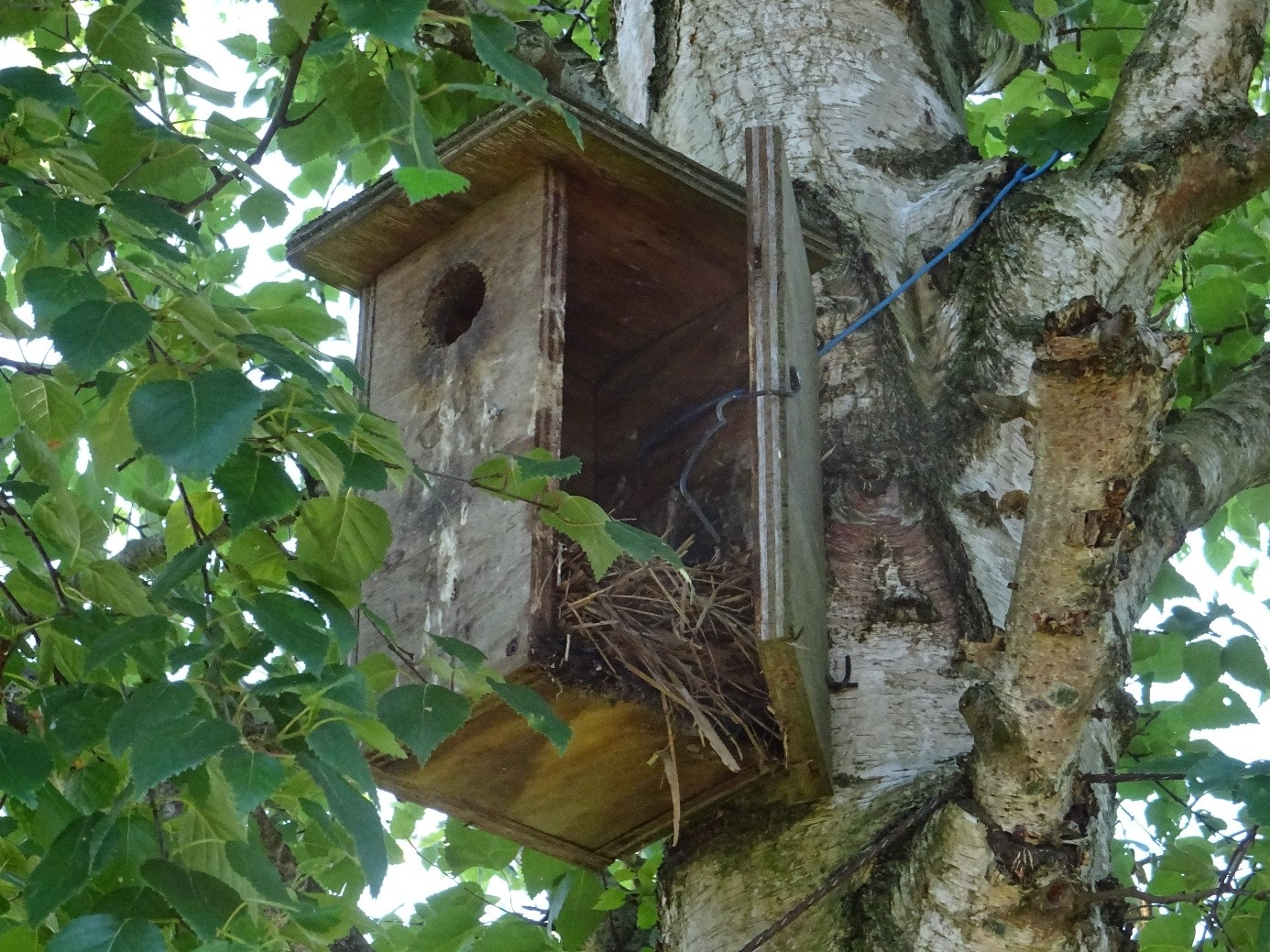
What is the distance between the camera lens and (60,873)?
160cm

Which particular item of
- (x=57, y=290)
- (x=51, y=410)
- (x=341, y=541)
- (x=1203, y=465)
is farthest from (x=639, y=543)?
(x=1203, y=465)

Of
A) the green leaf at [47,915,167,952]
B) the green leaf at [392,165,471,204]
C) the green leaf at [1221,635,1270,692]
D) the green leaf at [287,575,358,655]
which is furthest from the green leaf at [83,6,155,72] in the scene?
the green leaf at [1221,635,1270,692]

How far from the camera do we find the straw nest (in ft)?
6.86

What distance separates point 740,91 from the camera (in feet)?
10.00

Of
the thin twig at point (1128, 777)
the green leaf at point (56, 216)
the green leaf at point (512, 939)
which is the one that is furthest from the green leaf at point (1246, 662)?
the green leaf at point (56, 216)

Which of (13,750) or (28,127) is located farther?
(28,127)

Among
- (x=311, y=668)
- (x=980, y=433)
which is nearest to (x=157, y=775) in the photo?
(x=311, y=668)

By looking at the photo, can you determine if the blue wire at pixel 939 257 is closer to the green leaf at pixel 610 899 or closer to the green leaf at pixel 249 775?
the green leaf at pixel 610 899

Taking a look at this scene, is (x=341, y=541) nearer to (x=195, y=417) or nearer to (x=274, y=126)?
(x=195, y=417)

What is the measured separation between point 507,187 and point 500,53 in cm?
69

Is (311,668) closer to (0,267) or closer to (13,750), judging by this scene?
(13,750)

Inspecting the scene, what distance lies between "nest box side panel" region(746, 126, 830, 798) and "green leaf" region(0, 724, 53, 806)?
800mm

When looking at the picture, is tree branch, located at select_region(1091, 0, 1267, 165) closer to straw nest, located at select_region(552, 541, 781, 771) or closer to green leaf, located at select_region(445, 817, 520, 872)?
straw nest, located at select_region(552, 541, 781, 771)

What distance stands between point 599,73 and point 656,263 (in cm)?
103
